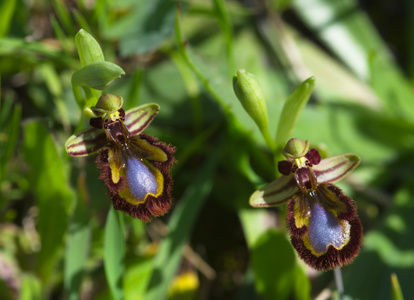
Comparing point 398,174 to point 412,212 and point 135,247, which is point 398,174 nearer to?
point 412,212

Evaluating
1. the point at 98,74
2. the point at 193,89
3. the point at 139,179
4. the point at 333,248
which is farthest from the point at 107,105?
the point at 193,89

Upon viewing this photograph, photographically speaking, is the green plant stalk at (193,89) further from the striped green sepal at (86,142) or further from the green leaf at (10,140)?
the striped green sepal at (86,142)

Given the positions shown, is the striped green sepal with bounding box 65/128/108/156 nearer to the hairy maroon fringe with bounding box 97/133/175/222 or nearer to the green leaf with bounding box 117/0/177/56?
the hairy maroon fringe with bounding box 97/133/175/222

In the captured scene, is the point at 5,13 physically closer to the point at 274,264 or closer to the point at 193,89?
the point at 193,89

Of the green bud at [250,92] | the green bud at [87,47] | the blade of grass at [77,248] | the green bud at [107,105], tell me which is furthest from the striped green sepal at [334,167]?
the blade of grass at [77,248]

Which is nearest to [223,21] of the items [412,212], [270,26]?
[270,26]

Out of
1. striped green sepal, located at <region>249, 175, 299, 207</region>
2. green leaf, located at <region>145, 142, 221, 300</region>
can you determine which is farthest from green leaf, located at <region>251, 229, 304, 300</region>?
striped green sepal, located at <region>249, 175, 299, 207</region>
